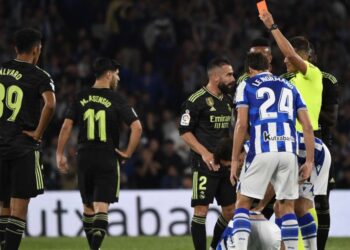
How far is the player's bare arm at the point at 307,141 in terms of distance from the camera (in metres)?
9.57

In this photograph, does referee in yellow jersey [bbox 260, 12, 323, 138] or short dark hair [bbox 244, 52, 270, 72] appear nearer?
short dark hair [bbox 244, 52, 270, 72]

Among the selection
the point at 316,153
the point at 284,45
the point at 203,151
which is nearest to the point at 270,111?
the point at 284,45

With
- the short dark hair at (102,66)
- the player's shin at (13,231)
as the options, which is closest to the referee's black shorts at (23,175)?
the player's shin at (13,231)

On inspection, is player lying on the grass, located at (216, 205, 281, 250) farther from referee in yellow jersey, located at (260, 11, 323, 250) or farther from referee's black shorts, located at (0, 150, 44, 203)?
referee's black shorts, located at (0, 150, 44, 203)

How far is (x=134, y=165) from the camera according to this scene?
1825 cm

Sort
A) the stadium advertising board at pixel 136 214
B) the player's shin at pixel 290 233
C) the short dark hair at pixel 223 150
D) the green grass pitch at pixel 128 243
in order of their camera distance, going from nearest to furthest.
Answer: the player's shin at pixel 290 233 → the short dark hair at pixel 223 150 → the green grass pitch at pixel 128 243 → the stadium advertising board at pixel 136 214

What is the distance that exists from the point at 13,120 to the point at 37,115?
0.23m

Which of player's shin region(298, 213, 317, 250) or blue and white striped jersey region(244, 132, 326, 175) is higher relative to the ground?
blue and white striped jersey region(244, 132, 326, 175)

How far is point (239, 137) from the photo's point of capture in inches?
377

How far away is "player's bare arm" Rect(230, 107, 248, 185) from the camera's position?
9.59 m

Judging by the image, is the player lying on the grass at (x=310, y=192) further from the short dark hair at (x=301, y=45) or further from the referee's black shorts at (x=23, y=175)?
the referee's black shorts at (x=23, y=175)

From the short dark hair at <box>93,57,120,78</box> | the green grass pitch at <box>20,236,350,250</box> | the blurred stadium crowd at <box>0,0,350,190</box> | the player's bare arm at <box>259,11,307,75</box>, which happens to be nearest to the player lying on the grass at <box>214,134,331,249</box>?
the player's bare arm at <box>259,11,307,75</box>

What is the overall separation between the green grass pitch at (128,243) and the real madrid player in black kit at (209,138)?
1.83 metres

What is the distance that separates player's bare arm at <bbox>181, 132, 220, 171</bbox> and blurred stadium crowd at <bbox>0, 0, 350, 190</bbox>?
6.32 metres
